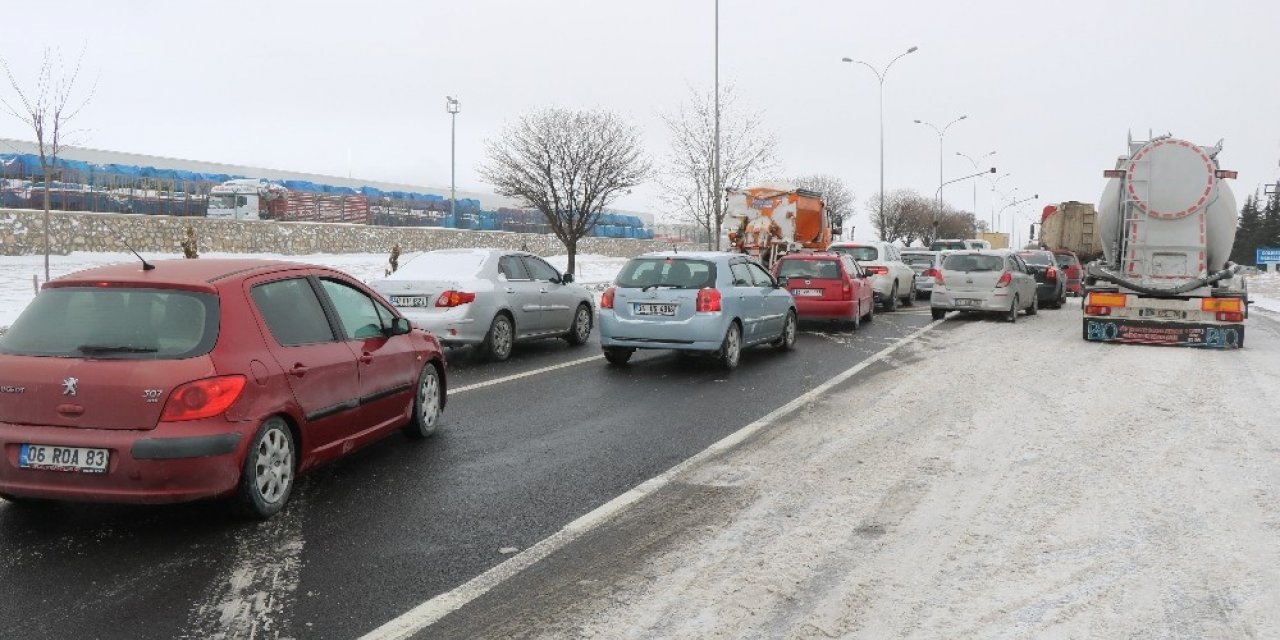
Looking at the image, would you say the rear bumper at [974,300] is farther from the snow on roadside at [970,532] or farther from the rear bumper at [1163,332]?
the snow on roadside at [970,532]

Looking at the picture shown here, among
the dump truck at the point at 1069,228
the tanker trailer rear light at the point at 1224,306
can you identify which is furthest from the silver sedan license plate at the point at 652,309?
the dump truck at the point at 1069,228

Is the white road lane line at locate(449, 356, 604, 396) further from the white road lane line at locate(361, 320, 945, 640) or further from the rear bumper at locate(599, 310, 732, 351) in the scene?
the white road lane line at locate(361, 320, 945, 640)

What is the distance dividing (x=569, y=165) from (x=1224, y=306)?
2333cm

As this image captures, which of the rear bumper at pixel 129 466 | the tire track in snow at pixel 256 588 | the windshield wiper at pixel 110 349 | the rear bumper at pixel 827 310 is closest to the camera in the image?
the tire track in snow at pixel 256 588

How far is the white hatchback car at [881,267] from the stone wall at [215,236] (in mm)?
22086

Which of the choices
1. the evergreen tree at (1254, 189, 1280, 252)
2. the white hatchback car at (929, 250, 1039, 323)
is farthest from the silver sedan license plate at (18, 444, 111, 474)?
the evergreen tree at (1254, 189, 1280, 252)

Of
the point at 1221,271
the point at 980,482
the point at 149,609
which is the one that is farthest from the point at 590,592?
the point at 1221,271

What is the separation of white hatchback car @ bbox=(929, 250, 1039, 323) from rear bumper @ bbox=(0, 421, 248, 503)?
53.3 ft

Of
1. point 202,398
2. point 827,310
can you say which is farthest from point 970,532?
point 827,310

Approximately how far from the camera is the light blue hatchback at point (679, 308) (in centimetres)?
1114

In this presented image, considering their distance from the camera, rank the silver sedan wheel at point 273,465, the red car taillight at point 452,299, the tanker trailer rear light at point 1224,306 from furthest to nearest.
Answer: the tanker trailer rear light at point 1224,306
the red car taillight at point 452,299
the silver sedan wheel at point 273,465

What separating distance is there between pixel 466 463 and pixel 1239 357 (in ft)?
38.7

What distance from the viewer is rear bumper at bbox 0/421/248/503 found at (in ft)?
15.1

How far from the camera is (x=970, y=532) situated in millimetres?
4984
